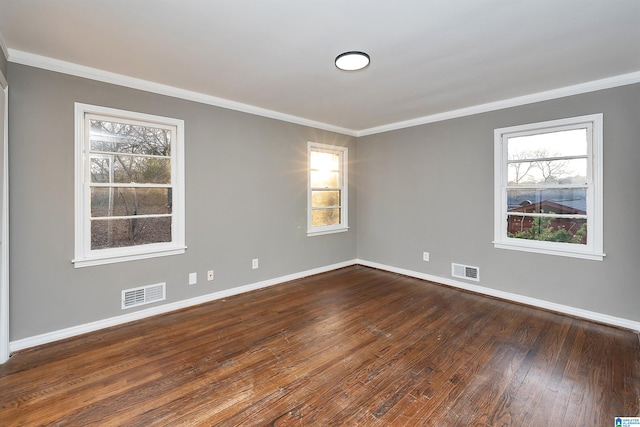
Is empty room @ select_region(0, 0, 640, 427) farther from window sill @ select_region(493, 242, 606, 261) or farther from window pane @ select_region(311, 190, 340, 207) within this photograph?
window pane @ select_region(311, 190, 340, 207)

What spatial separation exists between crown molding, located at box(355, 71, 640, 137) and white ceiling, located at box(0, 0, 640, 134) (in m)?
0.08

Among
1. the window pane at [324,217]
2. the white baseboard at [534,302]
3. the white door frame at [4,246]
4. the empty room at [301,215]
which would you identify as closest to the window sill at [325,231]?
the window pane at [324,217]

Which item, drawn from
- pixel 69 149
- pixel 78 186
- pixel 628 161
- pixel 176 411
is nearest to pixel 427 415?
pixel 176 411

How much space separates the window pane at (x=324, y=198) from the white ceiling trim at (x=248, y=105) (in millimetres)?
A: 1126

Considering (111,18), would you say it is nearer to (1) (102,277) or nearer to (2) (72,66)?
(2) (72,66)

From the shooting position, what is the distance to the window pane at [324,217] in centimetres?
498

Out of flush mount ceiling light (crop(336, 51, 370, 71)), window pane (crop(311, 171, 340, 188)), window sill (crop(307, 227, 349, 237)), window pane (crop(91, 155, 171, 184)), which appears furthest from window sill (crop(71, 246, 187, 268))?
flush mount ceiling light (crop(336, 51, 370, 71))

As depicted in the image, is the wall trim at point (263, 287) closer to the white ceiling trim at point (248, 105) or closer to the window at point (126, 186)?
the window at point (126, 186)

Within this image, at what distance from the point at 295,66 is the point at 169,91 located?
5.09 feet

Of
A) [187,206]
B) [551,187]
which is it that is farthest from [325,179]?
[551,187]

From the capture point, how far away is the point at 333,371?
2.26m

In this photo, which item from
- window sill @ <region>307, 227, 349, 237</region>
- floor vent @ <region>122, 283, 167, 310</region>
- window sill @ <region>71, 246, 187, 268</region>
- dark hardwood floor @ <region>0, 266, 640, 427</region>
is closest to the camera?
dark hardwood floor @ <region>0, 266, 640, 427</region>

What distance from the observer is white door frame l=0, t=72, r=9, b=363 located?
7.59 feet

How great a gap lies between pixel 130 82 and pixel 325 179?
3.06m
